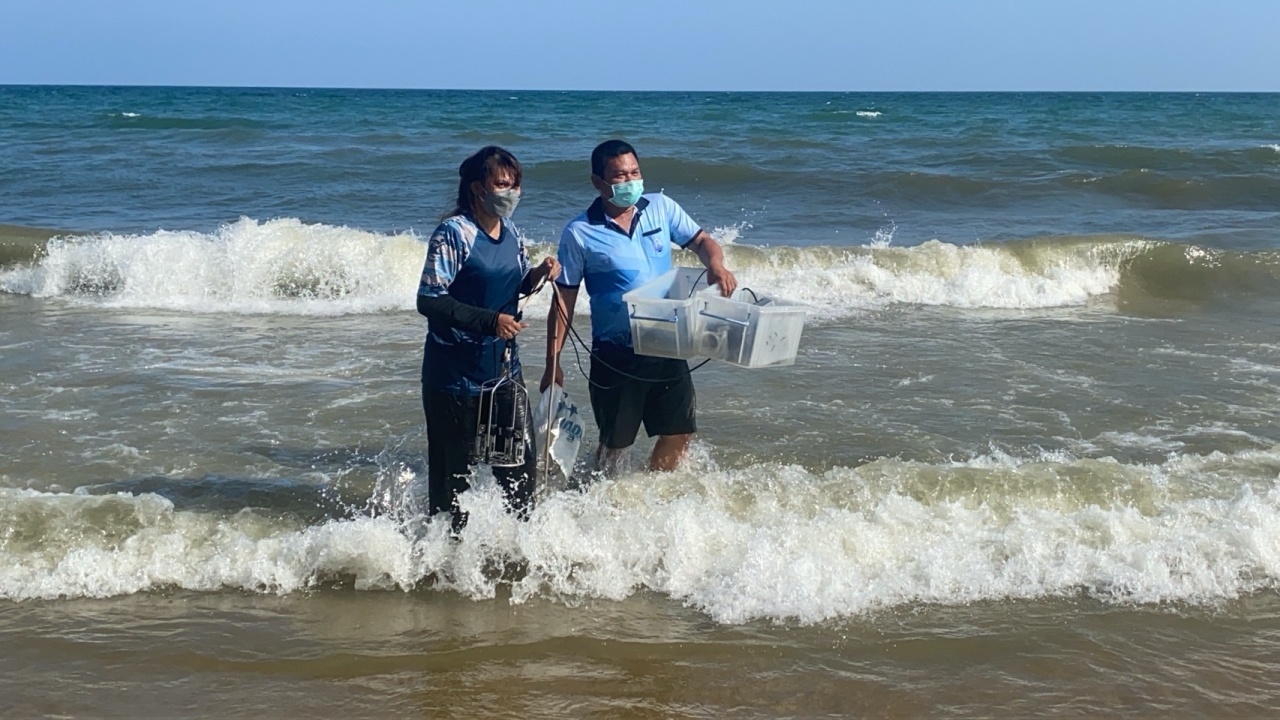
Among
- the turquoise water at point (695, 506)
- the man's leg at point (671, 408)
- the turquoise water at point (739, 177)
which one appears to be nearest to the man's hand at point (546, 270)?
the man's leg at point (671, 408)

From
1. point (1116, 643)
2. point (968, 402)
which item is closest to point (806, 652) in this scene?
point (1116, 643)

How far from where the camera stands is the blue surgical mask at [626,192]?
181 inches

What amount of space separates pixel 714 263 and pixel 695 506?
47.8 inches

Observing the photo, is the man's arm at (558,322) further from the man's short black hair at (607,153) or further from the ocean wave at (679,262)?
the ocean wave at (679,262)

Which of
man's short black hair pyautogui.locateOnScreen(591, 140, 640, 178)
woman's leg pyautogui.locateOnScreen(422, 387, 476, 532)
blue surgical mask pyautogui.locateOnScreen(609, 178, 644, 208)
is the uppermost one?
man's short black hair pyautogui.locateOnScreen(591, 140, 640, 178)

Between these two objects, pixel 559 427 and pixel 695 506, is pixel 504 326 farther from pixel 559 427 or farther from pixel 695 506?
pixel 695 506

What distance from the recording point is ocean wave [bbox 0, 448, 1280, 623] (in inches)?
185

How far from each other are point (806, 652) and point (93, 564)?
120 inches

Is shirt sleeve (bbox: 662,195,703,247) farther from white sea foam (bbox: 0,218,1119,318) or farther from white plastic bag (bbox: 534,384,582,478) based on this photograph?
white sea foam (bbox: 0,218,1119,318)

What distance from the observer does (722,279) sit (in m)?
4.67

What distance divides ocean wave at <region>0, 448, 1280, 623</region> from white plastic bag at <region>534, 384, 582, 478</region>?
250 millimetres

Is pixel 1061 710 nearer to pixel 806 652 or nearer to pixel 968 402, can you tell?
pixel 806 652

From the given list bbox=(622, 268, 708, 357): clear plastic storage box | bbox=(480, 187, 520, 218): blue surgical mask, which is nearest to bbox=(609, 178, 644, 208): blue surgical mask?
bbox=(622, 268, 708, 357): clear plastic storage box

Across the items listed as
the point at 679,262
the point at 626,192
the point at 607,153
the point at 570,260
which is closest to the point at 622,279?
the point at 570,260
